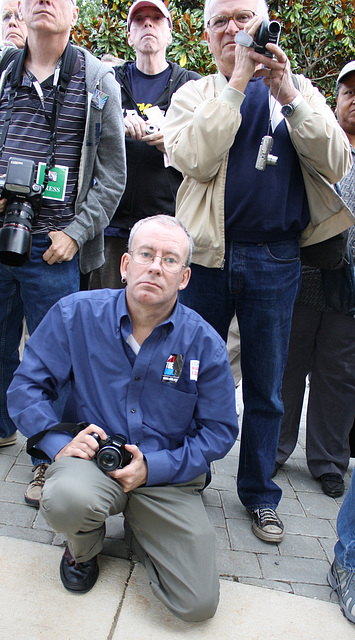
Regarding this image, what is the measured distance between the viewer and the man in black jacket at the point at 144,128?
11.1ft

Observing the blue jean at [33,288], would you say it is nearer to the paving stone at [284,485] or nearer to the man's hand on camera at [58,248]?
the man's hand on camera at [58,248]

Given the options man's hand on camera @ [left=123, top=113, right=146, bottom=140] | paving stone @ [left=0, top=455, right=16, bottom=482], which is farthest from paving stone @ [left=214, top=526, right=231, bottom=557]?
man's hand on camera @ [left=123, top=113, right=146, bottom=140]

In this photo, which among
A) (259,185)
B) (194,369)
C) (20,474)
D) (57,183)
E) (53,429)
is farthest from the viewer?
(20,474)

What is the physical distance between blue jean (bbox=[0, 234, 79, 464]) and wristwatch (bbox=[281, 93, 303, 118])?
1.16 metres

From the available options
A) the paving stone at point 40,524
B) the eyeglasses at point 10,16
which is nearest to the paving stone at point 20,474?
the paving stone at point 40,524

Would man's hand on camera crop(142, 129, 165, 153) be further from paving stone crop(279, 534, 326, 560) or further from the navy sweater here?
paving stone crop(279, 534, 326, 560)

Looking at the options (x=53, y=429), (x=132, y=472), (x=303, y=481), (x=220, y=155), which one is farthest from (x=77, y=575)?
(x=220, y=155)

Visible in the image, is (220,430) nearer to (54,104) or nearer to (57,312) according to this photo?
(57,312)

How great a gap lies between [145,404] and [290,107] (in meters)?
1.29

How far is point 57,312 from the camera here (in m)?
2.25

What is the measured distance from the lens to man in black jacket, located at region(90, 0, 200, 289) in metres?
3.40

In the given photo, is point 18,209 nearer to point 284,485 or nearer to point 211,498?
point 211,498

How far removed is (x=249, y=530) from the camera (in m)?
2.68

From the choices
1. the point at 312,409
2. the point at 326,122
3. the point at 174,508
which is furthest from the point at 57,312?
the point at 312,409
